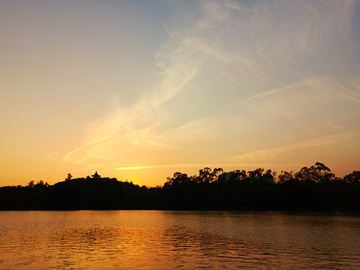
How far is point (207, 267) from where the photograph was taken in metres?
23.4

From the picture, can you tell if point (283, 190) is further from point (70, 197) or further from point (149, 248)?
point (149, 248)

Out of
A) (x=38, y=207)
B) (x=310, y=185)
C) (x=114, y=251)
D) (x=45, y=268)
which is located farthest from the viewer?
(x=38, y=207)

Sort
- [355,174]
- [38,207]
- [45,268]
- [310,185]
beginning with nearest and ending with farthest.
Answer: [45,268] → [310,185] → [355,174] → [38,207]

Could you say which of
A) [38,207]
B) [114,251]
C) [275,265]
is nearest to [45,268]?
[114,251]

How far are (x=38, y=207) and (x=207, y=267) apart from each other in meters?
184

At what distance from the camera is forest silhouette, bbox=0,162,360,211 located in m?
147

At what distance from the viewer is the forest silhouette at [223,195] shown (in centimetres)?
14712

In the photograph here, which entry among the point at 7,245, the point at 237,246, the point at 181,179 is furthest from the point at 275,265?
the point at 181,179

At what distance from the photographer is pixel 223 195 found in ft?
540

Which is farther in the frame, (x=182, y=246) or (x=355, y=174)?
(x=355, y=174)

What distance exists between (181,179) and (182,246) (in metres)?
157

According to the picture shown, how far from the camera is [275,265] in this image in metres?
24.1

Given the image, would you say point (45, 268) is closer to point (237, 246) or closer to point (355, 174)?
point (237, 246)

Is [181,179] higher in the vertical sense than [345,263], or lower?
higher
